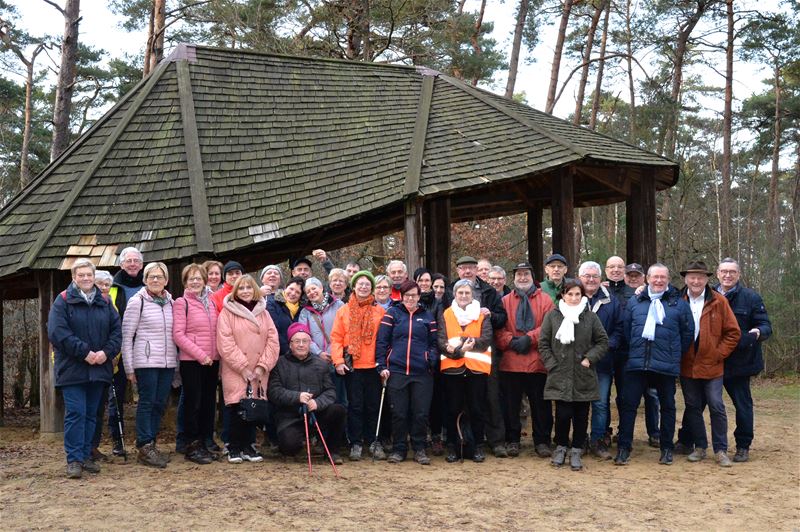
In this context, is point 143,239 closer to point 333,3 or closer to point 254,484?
point 254,484

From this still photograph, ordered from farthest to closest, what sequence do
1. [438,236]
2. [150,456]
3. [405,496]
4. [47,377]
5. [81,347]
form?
[438,236], [47,377], [150,456], [81,347], [405,496]

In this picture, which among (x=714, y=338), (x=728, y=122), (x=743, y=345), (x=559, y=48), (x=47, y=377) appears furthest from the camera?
(x=728, y=122)

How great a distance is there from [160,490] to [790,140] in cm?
2650

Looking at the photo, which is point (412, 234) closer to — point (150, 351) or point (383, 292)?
point (383, 292)

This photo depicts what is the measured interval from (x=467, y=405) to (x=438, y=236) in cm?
395

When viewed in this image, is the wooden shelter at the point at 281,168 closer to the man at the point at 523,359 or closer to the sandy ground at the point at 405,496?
the man at the point at 523,359

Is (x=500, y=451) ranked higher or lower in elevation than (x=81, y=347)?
lower

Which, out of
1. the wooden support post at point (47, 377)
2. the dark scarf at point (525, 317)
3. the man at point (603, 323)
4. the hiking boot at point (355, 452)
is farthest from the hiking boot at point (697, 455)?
the wooden support post at point (47, 377)

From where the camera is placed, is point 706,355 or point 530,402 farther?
point 530,402

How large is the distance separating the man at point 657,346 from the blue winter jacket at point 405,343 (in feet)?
5.78

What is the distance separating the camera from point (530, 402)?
23.3 feet

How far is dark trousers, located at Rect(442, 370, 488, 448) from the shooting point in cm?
669

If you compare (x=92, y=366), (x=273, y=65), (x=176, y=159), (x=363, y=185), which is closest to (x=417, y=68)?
(x=273, y=65)

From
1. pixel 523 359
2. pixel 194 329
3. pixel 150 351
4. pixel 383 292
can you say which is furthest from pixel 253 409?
pixel 523 359
